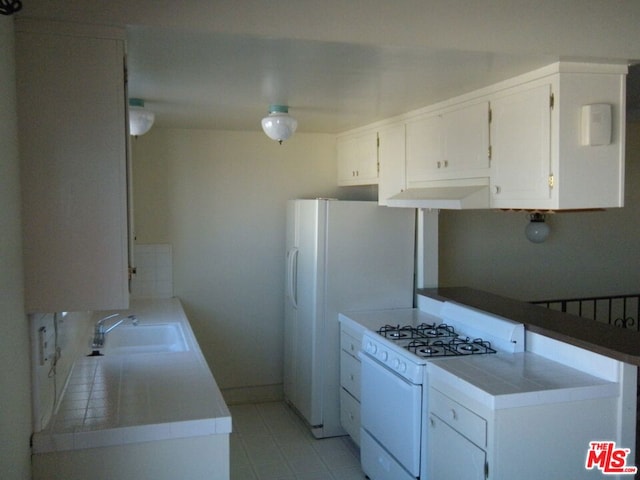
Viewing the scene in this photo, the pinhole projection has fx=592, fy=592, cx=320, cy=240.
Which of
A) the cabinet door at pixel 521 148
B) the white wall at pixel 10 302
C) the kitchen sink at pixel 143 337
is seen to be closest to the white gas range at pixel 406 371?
the cabinet door at pixel 521 148

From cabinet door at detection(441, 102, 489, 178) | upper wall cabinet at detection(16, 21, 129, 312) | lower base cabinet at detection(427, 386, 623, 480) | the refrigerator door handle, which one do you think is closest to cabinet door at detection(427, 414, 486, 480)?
lower base cabinet at detection(427, 386, 623, 480)

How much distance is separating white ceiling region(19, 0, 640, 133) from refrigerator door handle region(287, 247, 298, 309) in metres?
1.69

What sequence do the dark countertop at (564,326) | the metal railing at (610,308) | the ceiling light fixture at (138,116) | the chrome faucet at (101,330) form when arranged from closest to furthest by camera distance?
the dark countertop at (564,326) → the ceiling light fixture at (138,116) → the chrome faucet at (101,330) → the metal railing at (610,308)

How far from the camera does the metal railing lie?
16.9 ft

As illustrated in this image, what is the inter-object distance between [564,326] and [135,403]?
2.14 m

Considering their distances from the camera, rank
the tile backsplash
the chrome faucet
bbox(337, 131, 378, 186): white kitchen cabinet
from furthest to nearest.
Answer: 1. the tile backsplash
2. bbox(337, 131, 378, 186): white kitchen cabinet
3. the chrome faucet

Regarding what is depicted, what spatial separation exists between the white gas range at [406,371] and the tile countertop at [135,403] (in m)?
1.02

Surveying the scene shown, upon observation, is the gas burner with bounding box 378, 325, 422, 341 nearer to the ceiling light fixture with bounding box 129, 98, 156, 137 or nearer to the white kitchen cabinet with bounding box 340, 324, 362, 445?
the white kitchen cabinet with bounding box 340, 324, 362, 445

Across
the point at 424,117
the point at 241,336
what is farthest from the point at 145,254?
the point at 424,117

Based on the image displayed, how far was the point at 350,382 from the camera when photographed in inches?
160

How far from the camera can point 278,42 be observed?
7.18 ft

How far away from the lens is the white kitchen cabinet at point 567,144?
2557 millimetres

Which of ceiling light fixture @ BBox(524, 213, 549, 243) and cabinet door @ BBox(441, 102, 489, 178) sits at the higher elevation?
cabinet door @ BBox(441, 102, 489, 178)

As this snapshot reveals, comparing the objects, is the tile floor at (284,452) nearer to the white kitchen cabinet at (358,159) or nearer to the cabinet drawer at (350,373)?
the cabinet drawer at (350,373)
